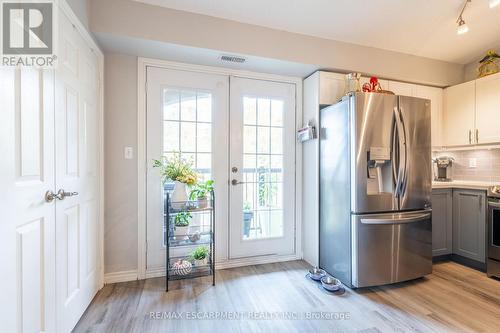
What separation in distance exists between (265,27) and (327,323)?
2.57 m

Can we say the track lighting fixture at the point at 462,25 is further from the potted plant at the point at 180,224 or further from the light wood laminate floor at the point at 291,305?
the potted plant at the point at 180,224

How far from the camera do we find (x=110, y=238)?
7.38 feet

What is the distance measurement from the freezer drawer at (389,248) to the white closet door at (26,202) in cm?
220

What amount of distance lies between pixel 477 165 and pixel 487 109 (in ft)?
2.42

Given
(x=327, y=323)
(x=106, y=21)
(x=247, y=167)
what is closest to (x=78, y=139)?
(x=106, y=21)

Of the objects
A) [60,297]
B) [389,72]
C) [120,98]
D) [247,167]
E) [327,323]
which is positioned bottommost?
[327,323]

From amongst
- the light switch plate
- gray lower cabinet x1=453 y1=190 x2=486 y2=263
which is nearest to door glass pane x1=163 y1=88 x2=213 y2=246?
the light switch plate

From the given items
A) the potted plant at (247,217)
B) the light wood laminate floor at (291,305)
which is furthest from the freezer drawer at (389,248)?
the potted plant at (247,217)

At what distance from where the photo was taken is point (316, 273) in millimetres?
2383

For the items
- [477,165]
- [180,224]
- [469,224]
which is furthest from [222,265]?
[477,165]

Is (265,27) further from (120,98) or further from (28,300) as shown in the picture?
(28,300)

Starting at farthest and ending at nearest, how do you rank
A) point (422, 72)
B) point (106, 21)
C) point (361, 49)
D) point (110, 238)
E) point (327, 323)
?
point (422, 72) < point (361, 49) < point (110, 238) < point (106, 21) < point (327, 323)

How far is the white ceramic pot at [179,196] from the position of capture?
217cm

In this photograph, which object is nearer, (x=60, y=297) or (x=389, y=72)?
(x=60, y=297)
